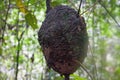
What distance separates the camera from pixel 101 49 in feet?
11.7

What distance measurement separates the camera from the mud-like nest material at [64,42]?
0.96 m

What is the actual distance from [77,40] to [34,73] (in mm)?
1564

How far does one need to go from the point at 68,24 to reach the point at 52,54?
0.32ft

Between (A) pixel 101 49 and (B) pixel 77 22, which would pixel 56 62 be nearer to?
(B) pixel 77 22

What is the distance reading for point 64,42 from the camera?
957 mm

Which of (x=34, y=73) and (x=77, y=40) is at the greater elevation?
(x=77, y=40)

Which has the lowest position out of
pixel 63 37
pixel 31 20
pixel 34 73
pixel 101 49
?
pixel 101 49

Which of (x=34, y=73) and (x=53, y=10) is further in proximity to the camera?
(x=34, y=73)

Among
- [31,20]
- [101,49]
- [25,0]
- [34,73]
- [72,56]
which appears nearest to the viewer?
[72,56]

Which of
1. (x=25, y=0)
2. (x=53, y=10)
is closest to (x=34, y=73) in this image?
(x=25, y=0)

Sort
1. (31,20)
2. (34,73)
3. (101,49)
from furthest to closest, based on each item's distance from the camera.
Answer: (101,49) → (34,73) → (31,20)

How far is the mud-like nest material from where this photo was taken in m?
0.96

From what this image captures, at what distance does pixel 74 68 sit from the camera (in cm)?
97

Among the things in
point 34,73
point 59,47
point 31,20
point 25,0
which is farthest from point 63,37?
point 34,73
